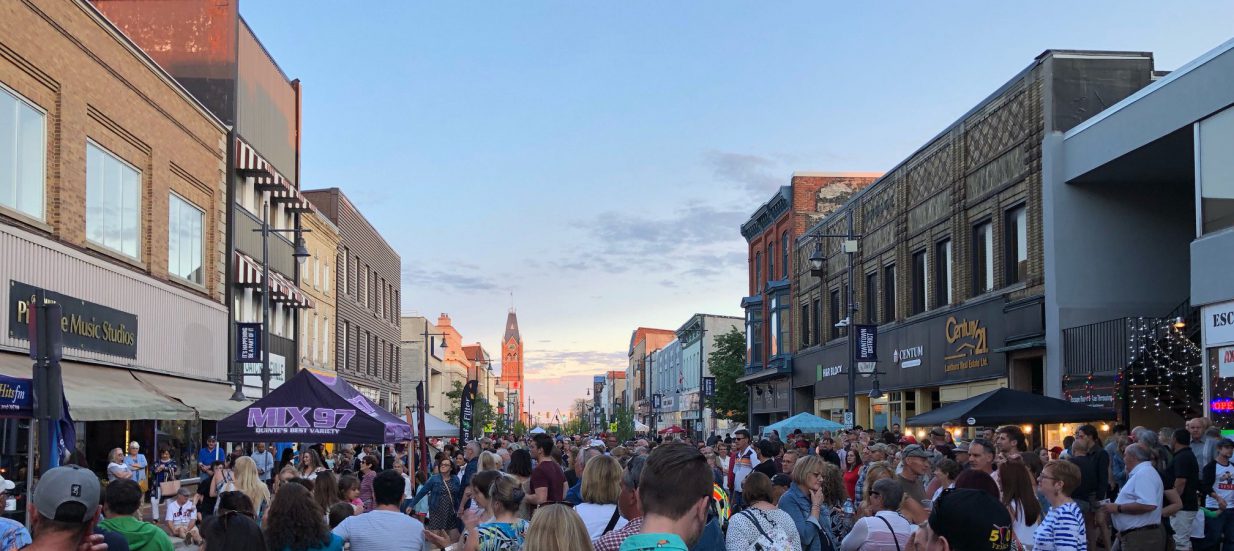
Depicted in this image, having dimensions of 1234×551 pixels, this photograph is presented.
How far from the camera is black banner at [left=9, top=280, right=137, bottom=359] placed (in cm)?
1973

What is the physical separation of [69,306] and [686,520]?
790 inches

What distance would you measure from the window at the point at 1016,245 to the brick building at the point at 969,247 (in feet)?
0.09

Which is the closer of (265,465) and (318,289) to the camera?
(265,465)

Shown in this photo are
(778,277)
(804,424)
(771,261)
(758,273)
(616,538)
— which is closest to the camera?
(616,538)

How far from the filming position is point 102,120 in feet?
75.9

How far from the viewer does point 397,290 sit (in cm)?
6606

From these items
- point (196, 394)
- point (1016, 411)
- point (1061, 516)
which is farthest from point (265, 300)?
point (1061, 516)

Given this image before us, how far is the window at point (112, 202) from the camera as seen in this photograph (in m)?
22.8

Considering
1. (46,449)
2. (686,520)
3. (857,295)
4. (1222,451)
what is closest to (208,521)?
(46,449)

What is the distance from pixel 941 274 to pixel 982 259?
104 inches

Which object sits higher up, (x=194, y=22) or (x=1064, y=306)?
(x=194, y=22)

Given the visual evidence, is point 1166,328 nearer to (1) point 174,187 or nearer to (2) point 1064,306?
(2) point 1064,306

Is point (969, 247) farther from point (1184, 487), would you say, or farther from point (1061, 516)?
point (1061, 516)

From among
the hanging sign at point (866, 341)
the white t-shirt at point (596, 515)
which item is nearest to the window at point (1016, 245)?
the hanging sign at point (866, 341)
